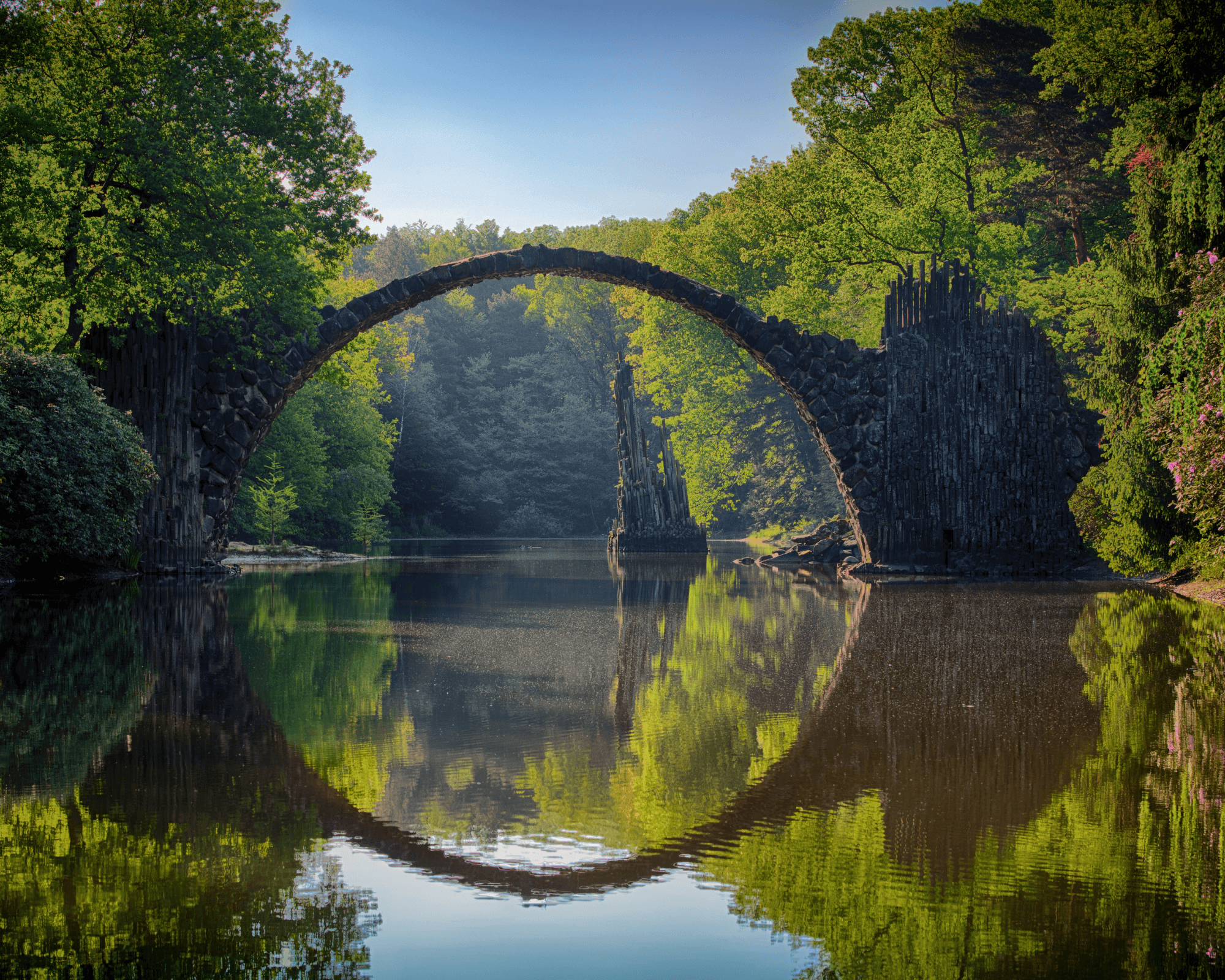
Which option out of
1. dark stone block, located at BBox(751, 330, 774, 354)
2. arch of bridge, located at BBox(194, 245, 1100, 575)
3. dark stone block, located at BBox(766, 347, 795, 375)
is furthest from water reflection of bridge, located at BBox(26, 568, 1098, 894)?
dark stone block, located at BBox(751, 330, 774, 354)

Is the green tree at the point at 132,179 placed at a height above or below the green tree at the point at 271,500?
above

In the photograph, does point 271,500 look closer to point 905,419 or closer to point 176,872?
point 905,419

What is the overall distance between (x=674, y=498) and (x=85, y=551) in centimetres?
1628

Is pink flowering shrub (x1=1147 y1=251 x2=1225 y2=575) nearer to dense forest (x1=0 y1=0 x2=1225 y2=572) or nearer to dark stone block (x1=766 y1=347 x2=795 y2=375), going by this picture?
dense forest (x1=0 y1=0 x2=1225 y2=572)

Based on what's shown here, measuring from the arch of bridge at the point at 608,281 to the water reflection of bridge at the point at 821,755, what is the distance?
830 cm

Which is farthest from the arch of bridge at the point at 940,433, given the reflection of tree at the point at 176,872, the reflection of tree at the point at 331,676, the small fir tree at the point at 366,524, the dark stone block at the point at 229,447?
the small fir tree at the point at 366,524

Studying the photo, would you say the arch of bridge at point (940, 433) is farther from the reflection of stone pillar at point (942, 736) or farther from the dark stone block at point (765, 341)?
the reflection of stone pillar at point (942, 736)

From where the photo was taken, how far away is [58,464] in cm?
1432

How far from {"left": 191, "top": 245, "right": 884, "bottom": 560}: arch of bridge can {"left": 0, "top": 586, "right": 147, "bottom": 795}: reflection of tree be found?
599 centimetres

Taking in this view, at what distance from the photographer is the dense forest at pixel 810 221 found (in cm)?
1404

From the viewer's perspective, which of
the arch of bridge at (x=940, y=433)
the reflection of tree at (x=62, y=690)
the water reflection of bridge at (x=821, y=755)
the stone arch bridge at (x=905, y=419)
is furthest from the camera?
the arch of bridge at (x=940, y=433)

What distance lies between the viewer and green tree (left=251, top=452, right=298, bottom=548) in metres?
26.4

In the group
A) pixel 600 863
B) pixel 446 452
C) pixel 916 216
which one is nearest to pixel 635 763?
pixel 600 863

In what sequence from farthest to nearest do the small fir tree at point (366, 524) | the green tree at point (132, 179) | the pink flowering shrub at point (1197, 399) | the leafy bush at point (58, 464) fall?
the small fir tree at point (366, 524)
the green tree at point (132, 179)
the leafy bush at point (58, 464)
the pink flowering shrub at point (1197, 399)
